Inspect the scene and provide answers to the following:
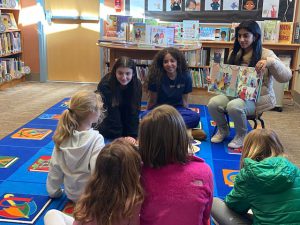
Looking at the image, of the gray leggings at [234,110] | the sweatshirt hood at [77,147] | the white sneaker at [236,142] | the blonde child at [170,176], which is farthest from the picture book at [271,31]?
the blonde child at [170,176]

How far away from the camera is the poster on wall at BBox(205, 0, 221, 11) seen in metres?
5.31

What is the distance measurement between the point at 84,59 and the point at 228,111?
11.4ft

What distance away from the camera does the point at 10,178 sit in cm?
249

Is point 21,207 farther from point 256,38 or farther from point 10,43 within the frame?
point 10,43

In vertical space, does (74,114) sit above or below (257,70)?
below

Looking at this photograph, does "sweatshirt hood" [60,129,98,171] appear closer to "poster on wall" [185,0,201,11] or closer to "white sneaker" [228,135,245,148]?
"white sneaker" [228,135,245,148]

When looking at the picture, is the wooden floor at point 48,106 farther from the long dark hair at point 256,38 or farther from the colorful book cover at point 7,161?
the long dark hair at point 256,38

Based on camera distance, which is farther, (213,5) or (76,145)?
(213,5)

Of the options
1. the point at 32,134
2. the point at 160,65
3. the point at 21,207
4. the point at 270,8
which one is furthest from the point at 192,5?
the point at 21,207

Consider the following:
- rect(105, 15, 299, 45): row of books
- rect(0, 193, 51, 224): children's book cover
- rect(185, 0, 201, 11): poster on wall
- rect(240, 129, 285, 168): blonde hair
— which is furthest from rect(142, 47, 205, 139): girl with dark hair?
rect(185, 0, 201, 11): poster on wall

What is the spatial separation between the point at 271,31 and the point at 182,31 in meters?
1.23

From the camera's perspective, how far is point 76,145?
6.86ft

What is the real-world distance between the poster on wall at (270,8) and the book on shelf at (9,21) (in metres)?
3.83

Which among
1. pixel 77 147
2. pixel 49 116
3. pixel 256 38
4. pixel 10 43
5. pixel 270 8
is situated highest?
pixel 270 8
